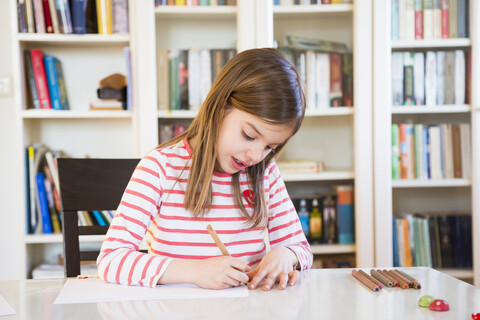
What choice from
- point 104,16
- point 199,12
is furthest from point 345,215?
point 104,16

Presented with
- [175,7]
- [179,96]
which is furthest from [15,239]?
[175,7]

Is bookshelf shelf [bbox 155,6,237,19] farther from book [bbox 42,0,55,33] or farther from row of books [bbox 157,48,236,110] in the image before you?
book [bbox 42,0,55,33]

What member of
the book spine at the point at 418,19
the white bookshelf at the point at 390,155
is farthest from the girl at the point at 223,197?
the book spine at the point at 418,19

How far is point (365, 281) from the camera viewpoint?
1.00m

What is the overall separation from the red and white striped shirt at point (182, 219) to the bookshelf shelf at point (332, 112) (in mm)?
1071

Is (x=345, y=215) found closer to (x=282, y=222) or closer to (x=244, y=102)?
(x=282, y=222)

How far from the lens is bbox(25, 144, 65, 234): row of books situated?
2375 mm

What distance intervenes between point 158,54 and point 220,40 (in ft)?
0.87

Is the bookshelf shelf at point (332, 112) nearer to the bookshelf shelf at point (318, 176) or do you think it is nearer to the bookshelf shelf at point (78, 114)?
the bookshelf shelf at point (318, 176)

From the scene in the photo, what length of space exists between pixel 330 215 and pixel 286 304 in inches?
60.7

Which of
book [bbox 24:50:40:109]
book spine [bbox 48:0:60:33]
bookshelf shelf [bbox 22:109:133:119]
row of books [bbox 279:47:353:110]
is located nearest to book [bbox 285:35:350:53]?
row of books [bbox 279:47:353:110]

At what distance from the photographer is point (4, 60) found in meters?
2.57

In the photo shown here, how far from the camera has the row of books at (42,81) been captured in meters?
2.39

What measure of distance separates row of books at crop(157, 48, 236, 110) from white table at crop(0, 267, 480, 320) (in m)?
1.43
